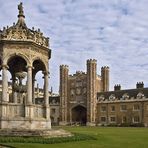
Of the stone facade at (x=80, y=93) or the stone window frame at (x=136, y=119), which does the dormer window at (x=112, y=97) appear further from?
the stone window frame at (x=136, y=119)

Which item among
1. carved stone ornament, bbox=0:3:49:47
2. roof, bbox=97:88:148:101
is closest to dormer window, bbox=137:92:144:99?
roof, bbox=97:88:148:101

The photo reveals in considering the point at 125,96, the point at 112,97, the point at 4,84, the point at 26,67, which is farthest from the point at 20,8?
the point at 112,97

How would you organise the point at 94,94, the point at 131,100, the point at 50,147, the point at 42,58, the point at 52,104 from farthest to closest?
the point at 52,104
the point at 94,94
the point at 131,100
the point at 42,58
the point at 50,147

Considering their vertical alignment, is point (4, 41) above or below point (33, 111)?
above

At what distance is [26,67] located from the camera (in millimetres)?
24312

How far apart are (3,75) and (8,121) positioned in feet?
10.0

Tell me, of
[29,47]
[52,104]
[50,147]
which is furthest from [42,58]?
[52,104]

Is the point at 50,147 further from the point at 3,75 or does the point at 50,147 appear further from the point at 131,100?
the point at 131,100

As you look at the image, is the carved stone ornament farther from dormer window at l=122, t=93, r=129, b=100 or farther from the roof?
dormer window at l=122, t=93, r=129, b=100

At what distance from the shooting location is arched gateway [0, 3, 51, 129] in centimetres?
2325

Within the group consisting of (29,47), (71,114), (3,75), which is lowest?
(71,114)

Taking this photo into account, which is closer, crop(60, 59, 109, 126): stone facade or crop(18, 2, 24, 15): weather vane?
crop(18, 2, 24, 15): weather vane

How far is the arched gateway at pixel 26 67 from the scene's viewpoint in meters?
23.2

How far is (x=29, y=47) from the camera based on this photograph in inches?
952
